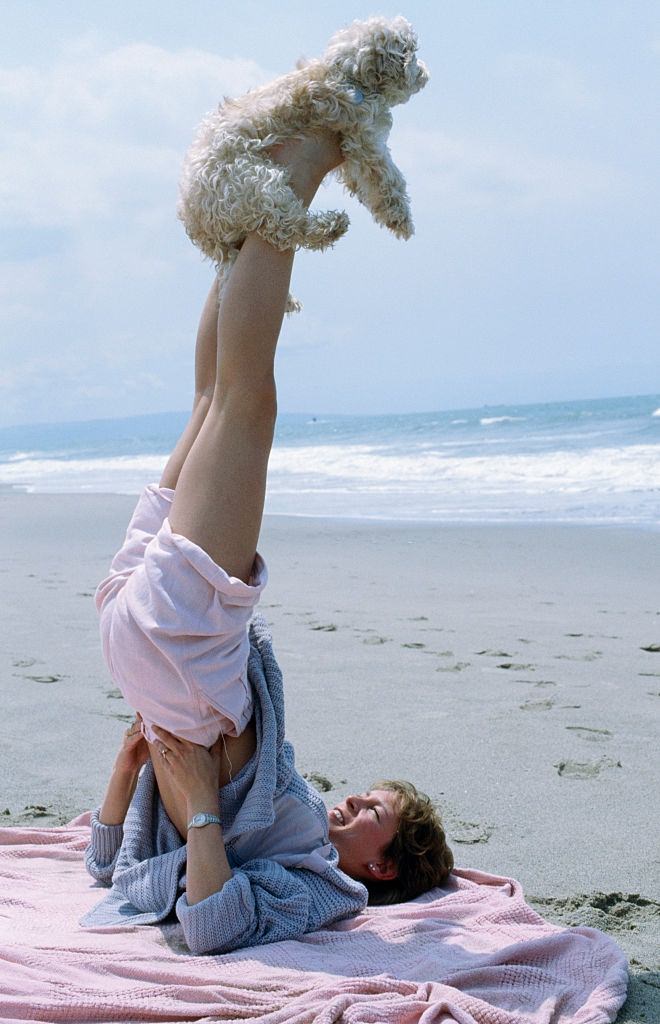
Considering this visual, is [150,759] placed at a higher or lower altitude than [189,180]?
lower

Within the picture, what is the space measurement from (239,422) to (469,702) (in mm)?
2747

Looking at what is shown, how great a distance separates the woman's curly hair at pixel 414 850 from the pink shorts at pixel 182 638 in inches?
28.1

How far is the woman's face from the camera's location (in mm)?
3342

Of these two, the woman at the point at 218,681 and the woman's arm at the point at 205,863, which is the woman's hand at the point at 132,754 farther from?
the woman's arm at the point at 205,863

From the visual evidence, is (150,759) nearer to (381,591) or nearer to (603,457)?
(381,591)

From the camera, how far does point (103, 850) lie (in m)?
3.33

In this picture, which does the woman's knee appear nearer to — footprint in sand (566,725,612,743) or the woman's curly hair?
the woman's curly hair

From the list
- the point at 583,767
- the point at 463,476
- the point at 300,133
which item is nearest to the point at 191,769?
the point at 300,133

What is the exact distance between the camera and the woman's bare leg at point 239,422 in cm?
283

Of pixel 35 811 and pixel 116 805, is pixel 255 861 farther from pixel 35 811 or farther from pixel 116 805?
pixel 35 811

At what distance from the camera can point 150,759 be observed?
321 cm

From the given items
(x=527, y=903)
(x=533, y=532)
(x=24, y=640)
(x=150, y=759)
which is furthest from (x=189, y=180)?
(x=533, y=532)

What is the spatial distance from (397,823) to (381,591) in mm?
5012

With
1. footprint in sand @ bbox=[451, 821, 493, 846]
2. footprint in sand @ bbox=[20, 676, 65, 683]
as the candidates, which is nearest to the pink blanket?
footprint in sand @ bbox=[451, 821, 493, 846]
